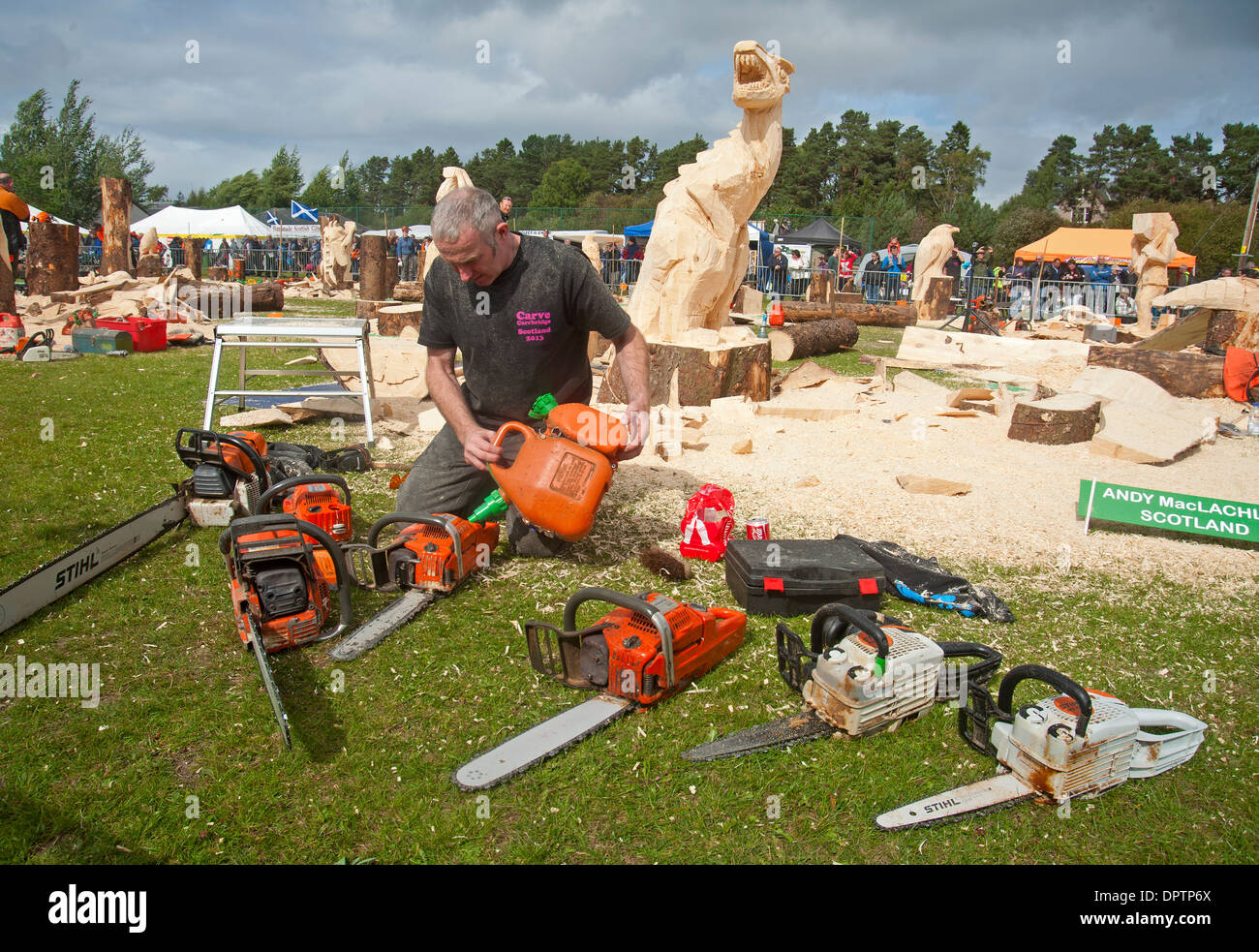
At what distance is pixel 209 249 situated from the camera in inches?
1159

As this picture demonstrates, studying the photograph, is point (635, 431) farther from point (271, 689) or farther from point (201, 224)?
point (201, 224)

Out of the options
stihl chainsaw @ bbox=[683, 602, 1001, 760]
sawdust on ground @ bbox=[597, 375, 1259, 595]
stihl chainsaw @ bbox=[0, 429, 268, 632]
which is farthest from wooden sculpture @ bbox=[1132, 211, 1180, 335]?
stihl chainsaw @ bbox=[0, 429, 268, 632]

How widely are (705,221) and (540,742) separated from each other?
671cm

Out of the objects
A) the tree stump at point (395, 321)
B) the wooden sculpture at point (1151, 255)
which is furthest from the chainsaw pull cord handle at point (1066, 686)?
the wooden sculpture at point (1151, 255)

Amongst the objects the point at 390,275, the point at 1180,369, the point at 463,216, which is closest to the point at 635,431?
the point at 463,216

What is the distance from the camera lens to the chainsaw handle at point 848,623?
2.50m

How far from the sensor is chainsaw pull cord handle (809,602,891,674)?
2.50 meters

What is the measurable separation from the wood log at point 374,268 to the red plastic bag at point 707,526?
44.4ft
